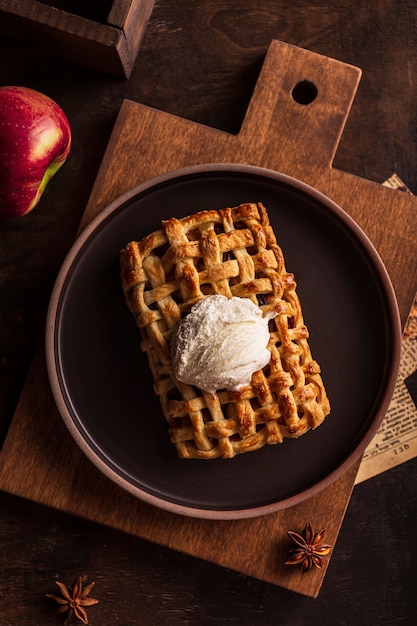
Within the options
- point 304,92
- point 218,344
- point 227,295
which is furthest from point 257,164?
point 218,344

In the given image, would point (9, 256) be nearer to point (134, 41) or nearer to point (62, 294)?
point (62, 294)

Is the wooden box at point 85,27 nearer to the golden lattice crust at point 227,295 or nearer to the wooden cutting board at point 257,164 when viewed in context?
the wooden cutting board at point 257,164

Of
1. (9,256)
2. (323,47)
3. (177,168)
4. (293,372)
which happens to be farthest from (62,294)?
(323,47)

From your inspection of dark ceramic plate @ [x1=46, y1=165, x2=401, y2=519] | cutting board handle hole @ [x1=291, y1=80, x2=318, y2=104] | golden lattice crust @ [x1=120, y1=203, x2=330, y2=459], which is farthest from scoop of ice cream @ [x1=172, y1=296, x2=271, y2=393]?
cutting board handle hole @ [x1=291, y1=80, x2=318, y2=104]

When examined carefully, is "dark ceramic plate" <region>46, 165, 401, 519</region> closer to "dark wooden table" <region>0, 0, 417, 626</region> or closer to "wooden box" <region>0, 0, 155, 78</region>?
"dark wooden table" <region>0, 0, 417, 626</region>

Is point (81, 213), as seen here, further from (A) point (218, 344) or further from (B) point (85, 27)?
(A) point (218, 344)
